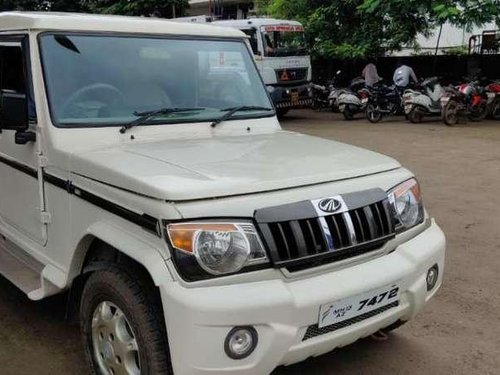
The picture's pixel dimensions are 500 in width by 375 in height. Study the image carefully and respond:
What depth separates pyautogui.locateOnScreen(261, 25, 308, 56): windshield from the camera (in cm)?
1593

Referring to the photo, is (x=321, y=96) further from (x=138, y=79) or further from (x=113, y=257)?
(x=113, y=257)

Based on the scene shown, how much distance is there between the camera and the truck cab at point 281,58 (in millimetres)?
15867

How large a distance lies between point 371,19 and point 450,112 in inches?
179

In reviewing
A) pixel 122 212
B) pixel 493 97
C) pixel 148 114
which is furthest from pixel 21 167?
pixel 493 97

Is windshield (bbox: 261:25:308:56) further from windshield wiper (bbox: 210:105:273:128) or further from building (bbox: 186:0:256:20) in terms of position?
building (bbox: 186:0:256:20)

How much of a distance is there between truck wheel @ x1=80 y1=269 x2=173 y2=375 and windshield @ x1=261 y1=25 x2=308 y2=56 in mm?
13519

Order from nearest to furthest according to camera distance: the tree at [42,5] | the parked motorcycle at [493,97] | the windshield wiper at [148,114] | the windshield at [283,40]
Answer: the windshield wiper at [148,114], the parked motorcycle at [493,97], the windshield at [283,40], the tree at [42,5]

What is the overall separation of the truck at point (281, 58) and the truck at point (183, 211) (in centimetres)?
1166

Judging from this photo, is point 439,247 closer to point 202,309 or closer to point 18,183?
point 202,309

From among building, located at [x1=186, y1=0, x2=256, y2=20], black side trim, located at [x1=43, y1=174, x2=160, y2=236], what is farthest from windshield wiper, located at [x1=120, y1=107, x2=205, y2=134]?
building, located at [x1=186, y1=0, x2=256, y2=20]

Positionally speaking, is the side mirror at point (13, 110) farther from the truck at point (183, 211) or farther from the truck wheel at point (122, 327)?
the truck wheel at point (122, 327)

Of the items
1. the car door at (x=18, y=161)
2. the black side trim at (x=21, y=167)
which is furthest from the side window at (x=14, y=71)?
the black side trim at (x=21, y=167)

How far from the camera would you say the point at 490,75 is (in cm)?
1766

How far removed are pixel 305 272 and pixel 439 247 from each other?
0.93 metres
